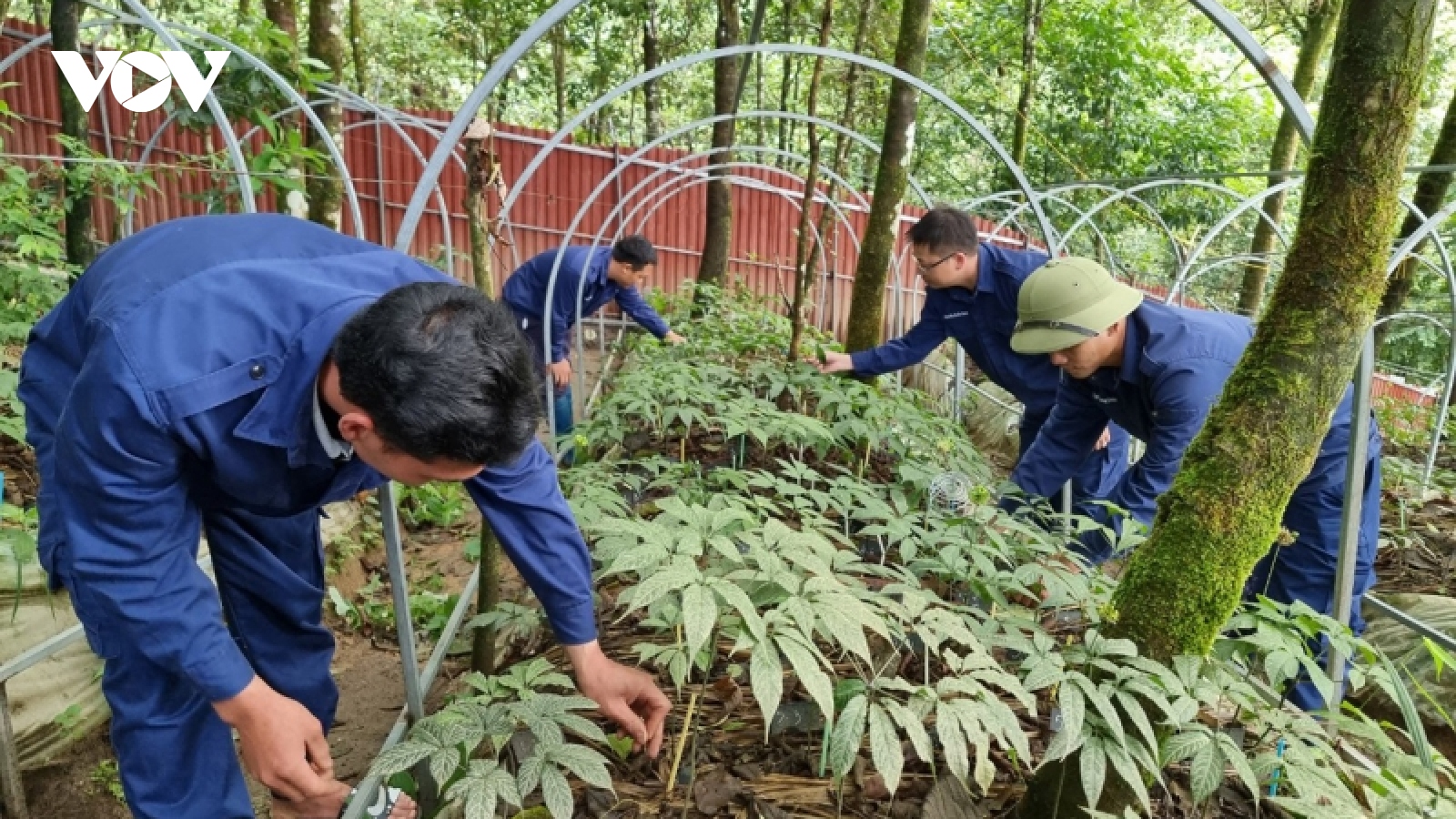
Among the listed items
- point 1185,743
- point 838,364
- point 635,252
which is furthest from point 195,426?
point 635,252

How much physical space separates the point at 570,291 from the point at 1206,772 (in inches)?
241

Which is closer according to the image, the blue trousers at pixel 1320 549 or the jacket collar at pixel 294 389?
the jacket collar at pixel 294 389

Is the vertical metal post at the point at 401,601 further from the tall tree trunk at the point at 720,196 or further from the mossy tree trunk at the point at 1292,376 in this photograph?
the tall tree trunk at the point at 720,196

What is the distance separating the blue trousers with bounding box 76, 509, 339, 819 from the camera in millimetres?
1985

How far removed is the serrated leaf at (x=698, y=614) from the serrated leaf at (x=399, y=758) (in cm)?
53

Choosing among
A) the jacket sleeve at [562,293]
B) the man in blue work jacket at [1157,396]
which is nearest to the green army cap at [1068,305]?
the man in blue work jacket at [1157,396]

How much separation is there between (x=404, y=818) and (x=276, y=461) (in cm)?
89

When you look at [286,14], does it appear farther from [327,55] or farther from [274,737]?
[274,737]

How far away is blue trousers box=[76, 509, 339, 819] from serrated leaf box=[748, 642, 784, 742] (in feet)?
4.41

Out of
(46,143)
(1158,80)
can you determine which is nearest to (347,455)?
(46,143)

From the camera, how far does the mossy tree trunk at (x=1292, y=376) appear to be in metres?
1.62

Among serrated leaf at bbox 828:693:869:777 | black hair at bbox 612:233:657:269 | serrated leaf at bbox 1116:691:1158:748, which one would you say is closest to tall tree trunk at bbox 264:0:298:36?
black hair at bbox 612:233:657:269

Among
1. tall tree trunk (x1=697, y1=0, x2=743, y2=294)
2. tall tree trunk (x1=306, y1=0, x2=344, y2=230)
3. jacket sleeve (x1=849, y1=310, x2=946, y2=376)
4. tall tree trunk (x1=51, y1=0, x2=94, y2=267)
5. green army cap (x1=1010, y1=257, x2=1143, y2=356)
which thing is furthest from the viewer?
tall tree trunk (x1=697, y1=0, x2=743, y2=294)

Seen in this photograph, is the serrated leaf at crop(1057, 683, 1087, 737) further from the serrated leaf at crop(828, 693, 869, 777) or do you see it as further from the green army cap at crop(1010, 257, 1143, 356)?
the green army cap at crop(1010, 257, 1143, 356)
